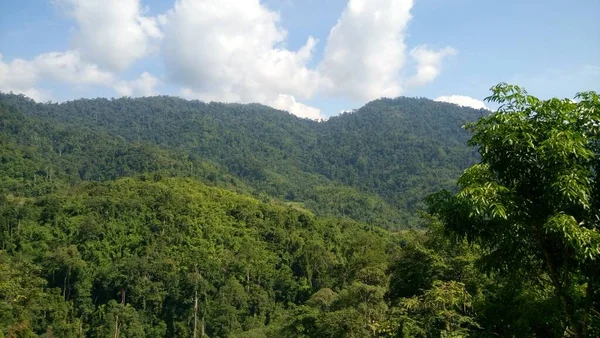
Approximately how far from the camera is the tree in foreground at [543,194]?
14.3ft

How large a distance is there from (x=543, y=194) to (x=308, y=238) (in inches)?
2439

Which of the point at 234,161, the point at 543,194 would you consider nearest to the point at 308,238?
the point at 543,194

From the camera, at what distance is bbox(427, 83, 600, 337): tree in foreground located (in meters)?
4.36

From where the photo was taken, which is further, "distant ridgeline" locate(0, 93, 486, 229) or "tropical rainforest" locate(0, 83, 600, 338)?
"distant ridgeline" locate(0, 93, 486, 229)

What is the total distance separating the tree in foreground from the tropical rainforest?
0.02 meters

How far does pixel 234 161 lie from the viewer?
16212cm

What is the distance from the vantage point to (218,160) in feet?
533

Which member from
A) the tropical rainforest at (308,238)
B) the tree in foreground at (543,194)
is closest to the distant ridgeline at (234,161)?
the tropical rainforest at (308,238)

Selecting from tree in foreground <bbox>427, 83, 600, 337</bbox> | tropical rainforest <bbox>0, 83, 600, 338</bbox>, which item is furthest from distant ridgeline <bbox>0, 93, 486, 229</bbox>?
tree in foreground <bbox>427, 83, 600, 337</bbox>

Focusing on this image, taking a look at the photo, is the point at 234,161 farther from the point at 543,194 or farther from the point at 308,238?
the point at 543,194

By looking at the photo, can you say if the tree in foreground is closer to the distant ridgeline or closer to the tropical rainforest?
the tropical rainforest

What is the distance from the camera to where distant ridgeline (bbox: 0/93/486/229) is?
103 m

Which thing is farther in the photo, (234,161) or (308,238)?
(234,161)

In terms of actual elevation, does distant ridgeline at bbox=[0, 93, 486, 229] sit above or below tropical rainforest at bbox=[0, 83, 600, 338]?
above
